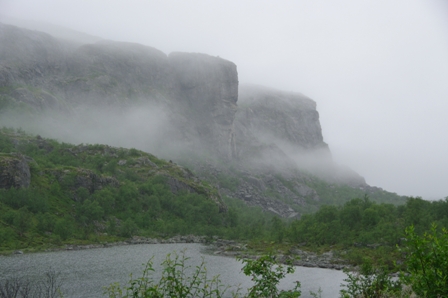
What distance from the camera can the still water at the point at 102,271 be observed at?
59.0m

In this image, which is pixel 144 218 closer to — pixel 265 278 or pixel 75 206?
pixel 75 206

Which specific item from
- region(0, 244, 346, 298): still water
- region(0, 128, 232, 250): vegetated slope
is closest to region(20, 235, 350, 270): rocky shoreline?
region(0, 244, 346, 298): still water

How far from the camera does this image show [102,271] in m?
71.1

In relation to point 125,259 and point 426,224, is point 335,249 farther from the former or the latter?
point 125,259

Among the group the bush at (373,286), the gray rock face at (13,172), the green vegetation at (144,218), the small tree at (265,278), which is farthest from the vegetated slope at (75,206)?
the small tree at (265,278)

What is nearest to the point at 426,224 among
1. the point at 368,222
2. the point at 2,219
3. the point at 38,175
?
the point at 368,222

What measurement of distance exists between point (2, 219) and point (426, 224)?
410 feet

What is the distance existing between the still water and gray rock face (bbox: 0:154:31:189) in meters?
55.0

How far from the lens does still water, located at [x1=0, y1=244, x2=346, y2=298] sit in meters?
59.0

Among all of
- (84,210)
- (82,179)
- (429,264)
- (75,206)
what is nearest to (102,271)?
(429,264)

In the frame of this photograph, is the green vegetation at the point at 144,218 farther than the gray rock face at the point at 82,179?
No

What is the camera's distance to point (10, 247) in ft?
335

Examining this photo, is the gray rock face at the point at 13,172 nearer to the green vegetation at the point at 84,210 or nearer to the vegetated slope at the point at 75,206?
the vegetated slope at the point at 75,206

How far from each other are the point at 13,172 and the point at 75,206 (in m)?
26.2
